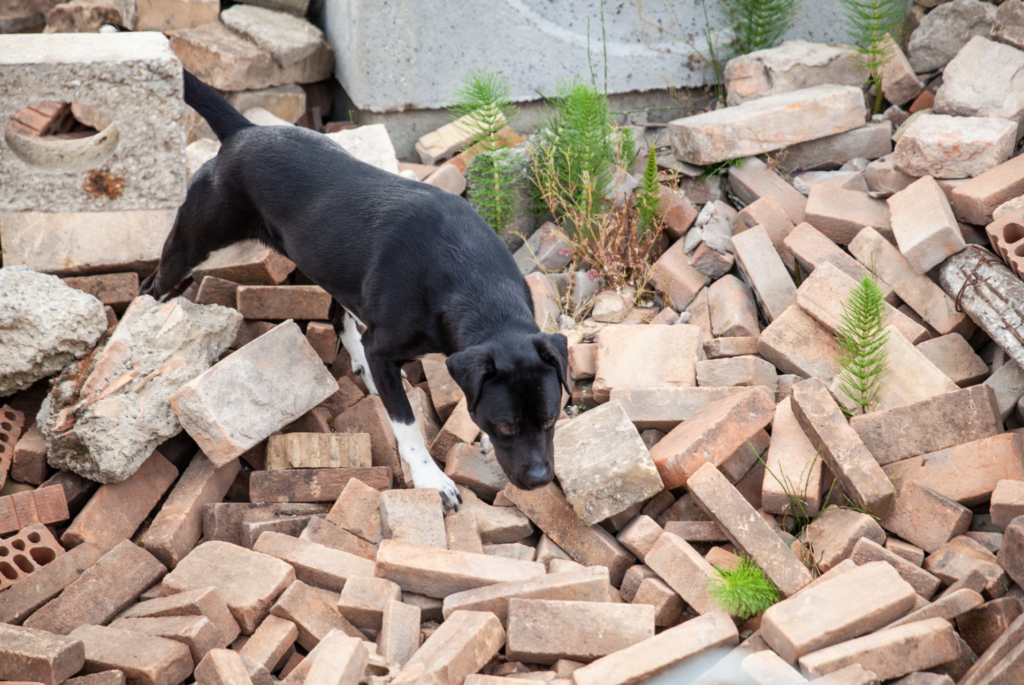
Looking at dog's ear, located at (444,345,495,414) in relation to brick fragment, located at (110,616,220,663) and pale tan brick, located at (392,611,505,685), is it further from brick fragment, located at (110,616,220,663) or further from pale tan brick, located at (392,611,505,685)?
brick fragment, located at (110,616,220,663)

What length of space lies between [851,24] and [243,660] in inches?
238

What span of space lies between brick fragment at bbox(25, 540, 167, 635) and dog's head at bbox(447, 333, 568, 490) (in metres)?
1.53

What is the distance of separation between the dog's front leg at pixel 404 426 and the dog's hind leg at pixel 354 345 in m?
0.77

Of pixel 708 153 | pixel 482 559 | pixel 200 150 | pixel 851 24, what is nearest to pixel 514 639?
pixel 482 559

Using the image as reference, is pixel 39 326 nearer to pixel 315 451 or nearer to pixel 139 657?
pixel 315 451

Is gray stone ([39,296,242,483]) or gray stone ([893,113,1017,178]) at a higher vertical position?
gray stone ([893,113,1017,178])

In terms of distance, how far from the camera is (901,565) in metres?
3.01

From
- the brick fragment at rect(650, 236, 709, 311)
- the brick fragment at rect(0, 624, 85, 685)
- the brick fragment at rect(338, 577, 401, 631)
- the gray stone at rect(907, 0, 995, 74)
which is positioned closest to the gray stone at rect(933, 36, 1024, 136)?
the gray stone at rect(907, 0, 995, 74)

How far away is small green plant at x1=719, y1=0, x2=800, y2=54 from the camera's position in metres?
5.98

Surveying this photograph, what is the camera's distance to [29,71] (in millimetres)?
3066

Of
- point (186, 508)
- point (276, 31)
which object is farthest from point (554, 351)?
point (276, 31)

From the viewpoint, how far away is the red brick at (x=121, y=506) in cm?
352

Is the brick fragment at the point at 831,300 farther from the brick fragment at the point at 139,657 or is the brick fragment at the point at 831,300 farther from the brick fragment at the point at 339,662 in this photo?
the brick fragment at the point at 139,657

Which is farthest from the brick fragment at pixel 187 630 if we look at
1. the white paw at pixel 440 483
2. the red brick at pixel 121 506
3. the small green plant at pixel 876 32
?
the small green plant at pixel 876 32
